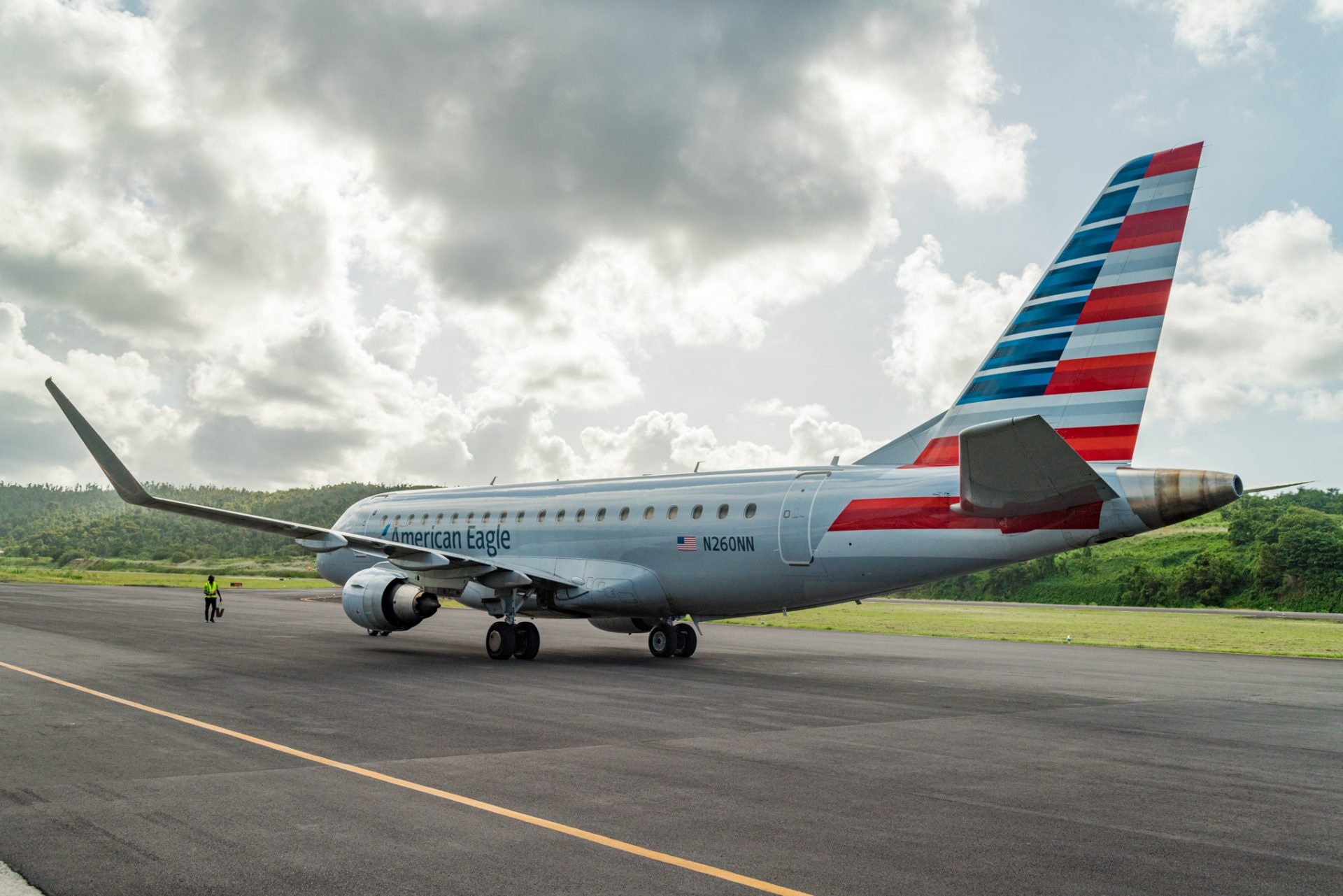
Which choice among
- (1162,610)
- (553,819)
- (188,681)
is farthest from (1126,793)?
(1162,610)

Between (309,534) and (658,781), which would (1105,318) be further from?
(309,534)

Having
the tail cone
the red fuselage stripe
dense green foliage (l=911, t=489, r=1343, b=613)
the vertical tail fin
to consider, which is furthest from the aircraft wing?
dense green foliage (l=911, t=489, r=1343, b=613)

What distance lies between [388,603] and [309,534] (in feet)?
10.3

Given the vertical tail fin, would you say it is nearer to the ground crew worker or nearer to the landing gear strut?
the landing gear strut

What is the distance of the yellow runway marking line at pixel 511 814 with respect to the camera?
5.58m

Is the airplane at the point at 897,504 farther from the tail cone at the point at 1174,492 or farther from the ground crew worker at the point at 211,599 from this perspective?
the ground crew worker at the point at 211,599

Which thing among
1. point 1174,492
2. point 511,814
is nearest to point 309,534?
point 511,814

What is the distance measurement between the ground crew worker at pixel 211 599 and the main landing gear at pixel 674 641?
17619 mm

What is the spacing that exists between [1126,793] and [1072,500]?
Result: 18.7 ft

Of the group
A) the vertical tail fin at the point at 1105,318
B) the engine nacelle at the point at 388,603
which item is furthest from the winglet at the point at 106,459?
the vertical tail fin at the point at 1105,318

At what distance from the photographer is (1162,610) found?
166 feet

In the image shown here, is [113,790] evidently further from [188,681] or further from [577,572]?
[577,572]

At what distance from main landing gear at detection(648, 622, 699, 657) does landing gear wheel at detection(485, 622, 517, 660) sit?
319 centimetres

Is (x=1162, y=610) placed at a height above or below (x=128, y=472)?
below
